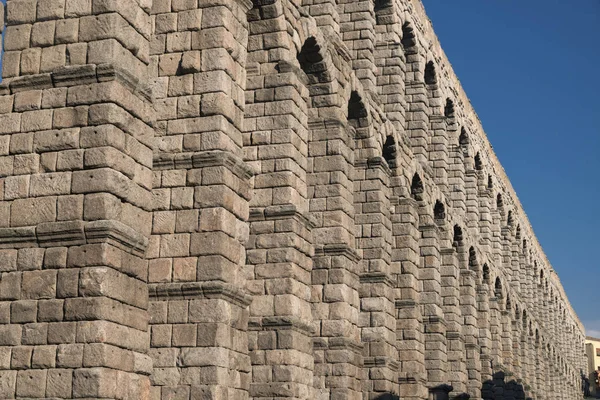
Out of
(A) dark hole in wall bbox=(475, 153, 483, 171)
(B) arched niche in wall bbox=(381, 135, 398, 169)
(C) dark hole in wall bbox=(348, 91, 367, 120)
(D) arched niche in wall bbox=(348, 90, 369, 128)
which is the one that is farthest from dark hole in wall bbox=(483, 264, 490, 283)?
(C) dark hole in wall bbox=(348, 91, 367, 120)

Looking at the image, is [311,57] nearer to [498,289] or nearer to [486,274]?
[486,274]

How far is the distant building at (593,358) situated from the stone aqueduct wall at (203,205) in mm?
83312

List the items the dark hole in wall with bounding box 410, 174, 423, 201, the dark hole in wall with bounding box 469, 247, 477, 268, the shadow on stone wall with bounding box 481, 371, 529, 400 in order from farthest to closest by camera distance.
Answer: the dark hole in wall with bounding box 469, 247, 477, 268 → the shadow on stone wall with bounding box 481, 371, 529, 400 → the dark hole in wall with bounding box 410, 174, 423, 201

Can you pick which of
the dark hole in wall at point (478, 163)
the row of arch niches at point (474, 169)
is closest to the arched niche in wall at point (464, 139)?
the row of arch niches at point (474, 169)

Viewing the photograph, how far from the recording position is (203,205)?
1397 cm

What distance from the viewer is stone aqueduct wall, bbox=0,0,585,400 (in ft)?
39.1

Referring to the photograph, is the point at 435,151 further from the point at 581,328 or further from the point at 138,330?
the point at 581,328

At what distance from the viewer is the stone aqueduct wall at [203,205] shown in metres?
11.9

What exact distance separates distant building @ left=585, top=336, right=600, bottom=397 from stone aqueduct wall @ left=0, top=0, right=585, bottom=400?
273 feet

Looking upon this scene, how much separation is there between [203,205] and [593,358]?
106 m

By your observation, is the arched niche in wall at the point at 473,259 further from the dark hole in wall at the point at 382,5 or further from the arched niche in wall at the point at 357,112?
the arched niche in wall at the point at 357,112

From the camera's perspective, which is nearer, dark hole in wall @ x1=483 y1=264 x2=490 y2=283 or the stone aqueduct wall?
the stone aqueduct wall

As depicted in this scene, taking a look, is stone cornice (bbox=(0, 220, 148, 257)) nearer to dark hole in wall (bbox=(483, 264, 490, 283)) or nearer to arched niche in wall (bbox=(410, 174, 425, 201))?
arched niche in wall (bbox=(410, 174, 425, 201))

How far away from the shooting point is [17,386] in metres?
11.6
